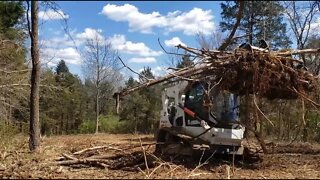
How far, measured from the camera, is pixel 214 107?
11.2 meters

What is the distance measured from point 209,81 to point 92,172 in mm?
3569

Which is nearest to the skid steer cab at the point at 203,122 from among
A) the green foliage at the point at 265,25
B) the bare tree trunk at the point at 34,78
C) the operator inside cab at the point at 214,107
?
the operator inside cab at the point at 214,107

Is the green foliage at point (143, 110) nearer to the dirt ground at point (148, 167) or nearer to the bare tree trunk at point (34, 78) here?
the bare tree trunk at point (34, 78)

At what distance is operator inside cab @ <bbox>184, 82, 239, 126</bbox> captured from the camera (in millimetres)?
11000

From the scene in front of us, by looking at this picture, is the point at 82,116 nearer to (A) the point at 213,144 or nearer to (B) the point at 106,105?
(B) the point at 106,105

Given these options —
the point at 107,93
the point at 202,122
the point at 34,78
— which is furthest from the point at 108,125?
the point at 202,122

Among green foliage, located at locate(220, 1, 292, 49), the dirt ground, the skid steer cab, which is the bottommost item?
the dirt ground

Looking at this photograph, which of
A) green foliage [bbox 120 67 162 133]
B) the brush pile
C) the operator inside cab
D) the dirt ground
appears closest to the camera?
the dirt ground

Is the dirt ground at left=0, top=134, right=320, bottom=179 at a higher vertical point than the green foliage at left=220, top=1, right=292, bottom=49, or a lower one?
lower

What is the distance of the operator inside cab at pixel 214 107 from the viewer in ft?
36.1

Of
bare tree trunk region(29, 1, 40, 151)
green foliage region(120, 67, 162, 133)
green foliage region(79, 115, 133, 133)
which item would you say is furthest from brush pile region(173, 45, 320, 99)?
green foliage region(79, 115, 133, 133)

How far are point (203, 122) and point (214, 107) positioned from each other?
48 cm

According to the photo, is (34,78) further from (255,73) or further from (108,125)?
(108,125)

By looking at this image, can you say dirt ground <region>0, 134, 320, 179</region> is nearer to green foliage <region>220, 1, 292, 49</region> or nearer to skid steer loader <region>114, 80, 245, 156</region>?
skid steer loader <region>114, 80, 245, 156</region>
